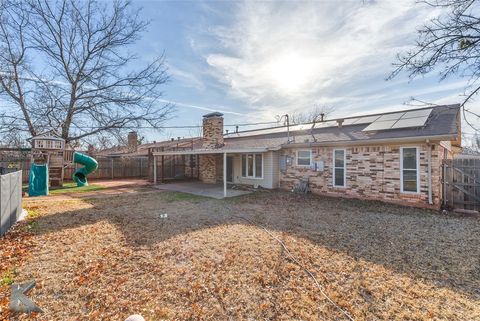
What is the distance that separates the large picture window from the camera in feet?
34.0

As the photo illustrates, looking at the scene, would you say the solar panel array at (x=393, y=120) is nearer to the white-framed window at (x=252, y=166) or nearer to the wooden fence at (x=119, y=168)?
the white-framed window at (x=252, y=166)

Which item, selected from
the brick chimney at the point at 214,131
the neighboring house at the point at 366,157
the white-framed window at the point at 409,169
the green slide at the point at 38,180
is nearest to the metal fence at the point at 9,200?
the green slide at the point at 38,180

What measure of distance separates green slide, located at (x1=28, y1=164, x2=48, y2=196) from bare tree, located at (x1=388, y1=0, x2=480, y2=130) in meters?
15.0

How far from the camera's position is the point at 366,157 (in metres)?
9.67

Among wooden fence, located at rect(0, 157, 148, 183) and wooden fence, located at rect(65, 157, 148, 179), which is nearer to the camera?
wooden fence, located at rect(0, 157, 148, 183)

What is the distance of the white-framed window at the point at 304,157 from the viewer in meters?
11.5

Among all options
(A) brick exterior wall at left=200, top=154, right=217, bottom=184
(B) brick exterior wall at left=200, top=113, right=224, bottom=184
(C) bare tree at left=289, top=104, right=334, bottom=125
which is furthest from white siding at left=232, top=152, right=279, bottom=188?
(C) bare tree at left=289, top=104, right=334, bottom=125

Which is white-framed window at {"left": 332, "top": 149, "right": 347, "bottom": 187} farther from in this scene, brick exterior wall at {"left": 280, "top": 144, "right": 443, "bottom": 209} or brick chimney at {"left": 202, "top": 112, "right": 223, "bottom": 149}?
brick chimney at {"left": 202, "top": 112, "right": 223, "bottom": 149}

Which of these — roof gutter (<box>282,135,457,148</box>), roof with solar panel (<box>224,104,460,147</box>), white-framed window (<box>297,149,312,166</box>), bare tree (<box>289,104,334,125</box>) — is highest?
bare tree (<box>289,104,334,125</box>)

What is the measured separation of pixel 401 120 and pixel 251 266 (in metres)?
9.51

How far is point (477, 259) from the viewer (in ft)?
14.3

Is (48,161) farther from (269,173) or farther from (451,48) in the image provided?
(451,48)

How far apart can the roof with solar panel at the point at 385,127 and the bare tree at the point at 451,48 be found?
204cm

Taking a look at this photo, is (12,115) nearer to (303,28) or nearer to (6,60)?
(6,60)
